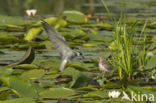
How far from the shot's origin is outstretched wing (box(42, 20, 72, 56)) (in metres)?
3.53

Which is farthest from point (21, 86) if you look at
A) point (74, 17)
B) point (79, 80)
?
point (74, 17)

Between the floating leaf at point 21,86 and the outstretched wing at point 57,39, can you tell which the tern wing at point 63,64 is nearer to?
the outstretched wing at point 57,39

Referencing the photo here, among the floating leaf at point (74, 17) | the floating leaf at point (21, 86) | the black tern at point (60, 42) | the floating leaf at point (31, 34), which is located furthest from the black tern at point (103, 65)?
the floating leaf at point (74, 17)

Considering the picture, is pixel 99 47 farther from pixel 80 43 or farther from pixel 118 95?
pixel 118 95

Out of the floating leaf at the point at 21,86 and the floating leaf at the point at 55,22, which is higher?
the floating leaf at the point at 55,22

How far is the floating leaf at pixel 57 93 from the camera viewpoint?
10.0 ft

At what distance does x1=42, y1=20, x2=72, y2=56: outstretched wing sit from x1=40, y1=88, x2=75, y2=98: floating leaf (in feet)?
1.89

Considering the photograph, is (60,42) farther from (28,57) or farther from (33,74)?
(28,57)

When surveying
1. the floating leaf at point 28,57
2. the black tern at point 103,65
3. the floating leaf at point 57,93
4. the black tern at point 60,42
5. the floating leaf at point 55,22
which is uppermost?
the floating leaf at point 55,22

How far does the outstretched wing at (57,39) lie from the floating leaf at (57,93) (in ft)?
1.89

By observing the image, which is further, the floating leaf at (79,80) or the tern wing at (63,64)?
the tern wing at (63,64)

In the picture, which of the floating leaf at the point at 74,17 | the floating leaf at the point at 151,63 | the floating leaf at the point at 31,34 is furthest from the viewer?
the floating leaf at the point at 74,17

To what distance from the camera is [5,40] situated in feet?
17.2

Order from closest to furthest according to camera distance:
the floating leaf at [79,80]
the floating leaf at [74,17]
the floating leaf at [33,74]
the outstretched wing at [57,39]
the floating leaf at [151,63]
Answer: the floating leaf at [79,80], the outstretched wing at [57,39], the floating leaf at [33,74], the floating leaf at [151,63], the floating leaf at [74,17]
